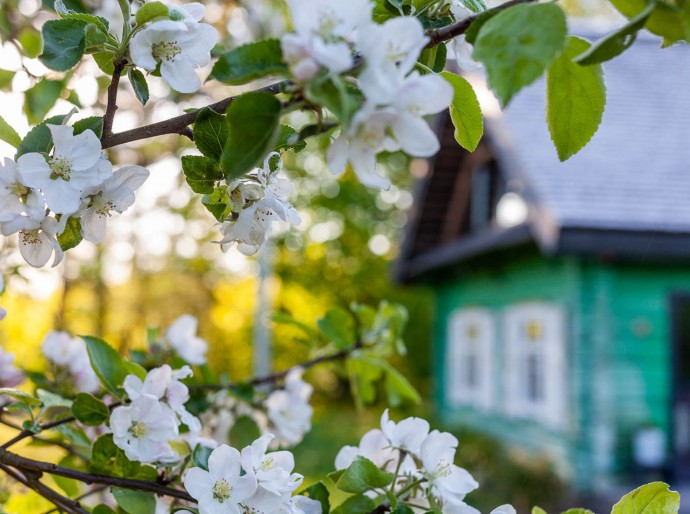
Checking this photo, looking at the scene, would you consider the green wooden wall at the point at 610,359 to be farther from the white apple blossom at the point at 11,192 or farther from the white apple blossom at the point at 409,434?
the white apple blossom at the point at 11,192

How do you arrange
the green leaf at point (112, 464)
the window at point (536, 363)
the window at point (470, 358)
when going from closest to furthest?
the green leaf at point (112, 464), the window at point (536, 363), the window at point (470, 358)

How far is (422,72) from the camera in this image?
55 centimetres

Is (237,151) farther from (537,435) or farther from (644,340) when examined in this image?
(537,435)

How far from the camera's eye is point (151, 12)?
582 millimetres

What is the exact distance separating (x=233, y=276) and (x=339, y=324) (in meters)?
14.9

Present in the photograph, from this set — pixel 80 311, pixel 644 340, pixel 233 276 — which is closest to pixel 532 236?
pixel 644 340

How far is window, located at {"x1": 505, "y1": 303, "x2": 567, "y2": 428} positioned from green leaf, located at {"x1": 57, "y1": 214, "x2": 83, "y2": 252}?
18.0 ft

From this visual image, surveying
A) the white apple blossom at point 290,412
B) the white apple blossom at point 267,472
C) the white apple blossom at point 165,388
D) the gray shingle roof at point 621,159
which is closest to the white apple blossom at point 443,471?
the white apple blossom at point 267,472

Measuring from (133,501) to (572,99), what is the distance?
47 cm

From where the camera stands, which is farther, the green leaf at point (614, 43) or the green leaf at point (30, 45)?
the green leaf at point (30, 45)

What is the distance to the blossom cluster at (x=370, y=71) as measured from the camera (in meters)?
0.44

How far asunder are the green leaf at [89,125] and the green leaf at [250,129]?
168 millimetres

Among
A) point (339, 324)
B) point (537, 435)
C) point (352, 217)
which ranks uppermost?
point (339, 324)

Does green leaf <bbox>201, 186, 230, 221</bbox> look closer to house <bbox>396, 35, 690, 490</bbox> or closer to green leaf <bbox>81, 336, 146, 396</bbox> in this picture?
green leaf <bbox>81, 336, 146, 396</bbox>
